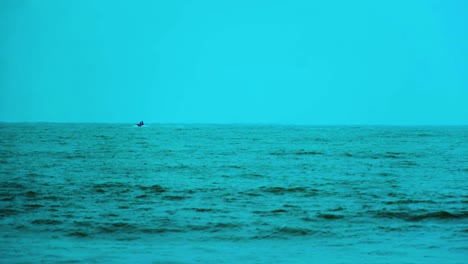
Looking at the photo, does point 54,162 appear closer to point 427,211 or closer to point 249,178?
point 249,178

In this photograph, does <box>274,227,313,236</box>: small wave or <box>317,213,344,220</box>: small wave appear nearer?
<box>274,227,313,236</box>: small wave

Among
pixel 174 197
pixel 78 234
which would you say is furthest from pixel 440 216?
pixel 78 234

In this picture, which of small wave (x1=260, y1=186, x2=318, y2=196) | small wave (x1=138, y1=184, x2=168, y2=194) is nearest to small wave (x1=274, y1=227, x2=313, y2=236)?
small wave (x1=260, y1=186, x2=318, y2=196)

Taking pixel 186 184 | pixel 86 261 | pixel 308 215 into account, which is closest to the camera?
pixel 86 261

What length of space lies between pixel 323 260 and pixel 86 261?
16.4 ft

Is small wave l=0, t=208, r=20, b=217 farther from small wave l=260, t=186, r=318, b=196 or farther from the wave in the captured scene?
the wave

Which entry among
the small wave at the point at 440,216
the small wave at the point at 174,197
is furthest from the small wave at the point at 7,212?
the small wave at the point at 440,216

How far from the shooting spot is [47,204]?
1703 centimetres

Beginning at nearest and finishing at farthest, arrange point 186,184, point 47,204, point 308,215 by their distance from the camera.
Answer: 1. point 308,215
2. point 47,204
3. point 186,184

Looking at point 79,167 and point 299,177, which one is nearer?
point 299,177

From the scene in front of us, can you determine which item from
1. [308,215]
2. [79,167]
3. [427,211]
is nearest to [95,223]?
[308,215]

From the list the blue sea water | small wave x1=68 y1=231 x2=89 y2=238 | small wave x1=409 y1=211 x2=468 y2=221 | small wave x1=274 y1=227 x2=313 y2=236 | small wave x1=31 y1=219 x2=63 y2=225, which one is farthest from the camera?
small wave x1=409 y1=211 x2=468 y2=221

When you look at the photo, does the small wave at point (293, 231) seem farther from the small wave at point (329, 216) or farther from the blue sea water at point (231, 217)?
the small wave at point (329, 216)

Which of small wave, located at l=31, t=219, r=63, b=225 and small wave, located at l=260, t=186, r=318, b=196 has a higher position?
small wave, located at l=260, t=186, r=318, b=196
